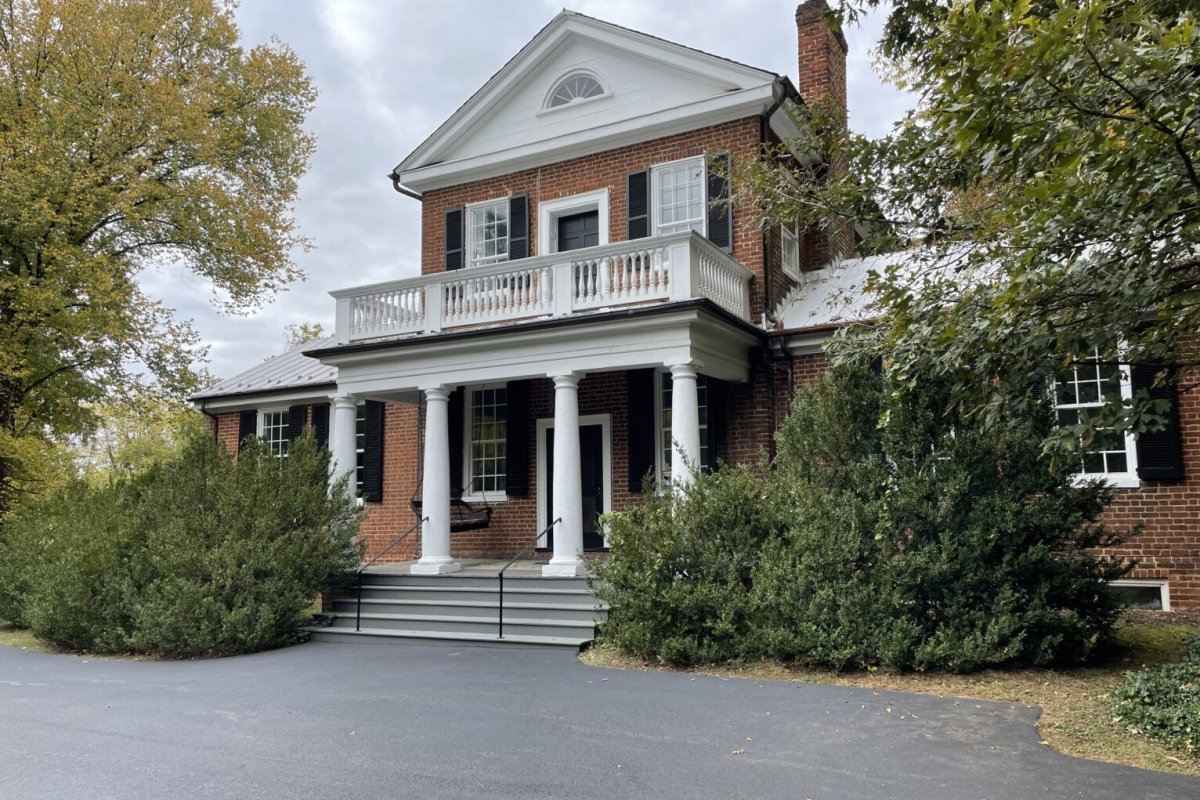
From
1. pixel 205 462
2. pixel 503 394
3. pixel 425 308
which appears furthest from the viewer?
pixel 503 394

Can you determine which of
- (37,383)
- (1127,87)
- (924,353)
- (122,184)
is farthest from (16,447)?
(1127,87)

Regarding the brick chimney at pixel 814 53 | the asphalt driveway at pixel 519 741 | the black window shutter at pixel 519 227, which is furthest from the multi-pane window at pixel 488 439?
the brick chimney at pixel 814 53

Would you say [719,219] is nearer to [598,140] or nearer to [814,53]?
[598,140]

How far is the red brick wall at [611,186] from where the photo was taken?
13148 mm

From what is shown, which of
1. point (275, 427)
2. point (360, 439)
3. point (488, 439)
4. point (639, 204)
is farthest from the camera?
point (275, 427)

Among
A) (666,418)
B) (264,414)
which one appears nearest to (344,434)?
(666,418)

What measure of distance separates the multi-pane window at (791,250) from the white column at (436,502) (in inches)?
243

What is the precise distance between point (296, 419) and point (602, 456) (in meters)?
7.63

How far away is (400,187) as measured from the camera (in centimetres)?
1625

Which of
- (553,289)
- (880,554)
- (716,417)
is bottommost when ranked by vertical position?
(880,554)

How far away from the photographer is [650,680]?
7.92m

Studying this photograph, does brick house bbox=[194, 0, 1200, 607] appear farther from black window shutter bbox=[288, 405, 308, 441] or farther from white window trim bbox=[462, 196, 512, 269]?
black window shutter bbox=[288, 405, 308, 441]

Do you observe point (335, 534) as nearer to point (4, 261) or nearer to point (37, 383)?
point (37, 383)

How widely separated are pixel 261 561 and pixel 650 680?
5.29 metres
